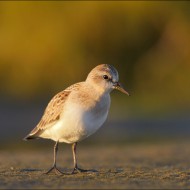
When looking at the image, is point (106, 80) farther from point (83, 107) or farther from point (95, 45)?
point (95, 45)

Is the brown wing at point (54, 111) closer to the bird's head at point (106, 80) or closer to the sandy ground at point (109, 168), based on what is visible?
the bird's head at point (106, 80)

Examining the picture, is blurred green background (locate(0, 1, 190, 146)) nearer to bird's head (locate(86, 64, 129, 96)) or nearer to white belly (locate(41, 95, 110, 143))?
bird's head (locate(86, 64, 129, 96))

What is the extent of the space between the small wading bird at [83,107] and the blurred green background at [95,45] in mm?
15984

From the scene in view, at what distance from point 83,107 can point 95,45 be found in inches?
739

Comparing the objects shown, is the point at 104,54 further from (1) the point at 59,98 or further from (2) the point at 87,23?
(1) the point at 59,98

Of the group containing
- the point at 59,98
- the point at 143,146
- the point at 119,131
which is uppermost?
the point at 119,131

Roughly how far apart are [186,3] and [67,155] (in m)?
15.8

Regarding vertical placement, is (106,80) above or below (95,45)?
below

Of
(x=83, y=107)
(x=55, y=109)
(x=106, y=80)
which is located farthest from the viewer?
(x=55, y=109)

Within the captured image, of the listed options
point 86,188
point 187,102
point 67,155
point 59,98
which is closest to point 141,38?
point 187,102

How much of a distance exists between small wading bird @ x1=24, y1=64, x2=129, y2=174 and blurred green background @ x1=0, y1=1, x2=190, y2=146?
629 inches

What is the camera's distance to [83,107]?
9000 mm

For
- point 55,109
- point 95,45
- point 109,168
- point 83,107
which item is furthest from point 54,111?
point 95,45

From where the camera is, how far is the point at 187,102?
2481cm
